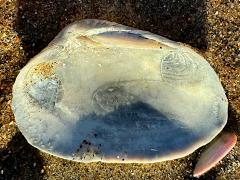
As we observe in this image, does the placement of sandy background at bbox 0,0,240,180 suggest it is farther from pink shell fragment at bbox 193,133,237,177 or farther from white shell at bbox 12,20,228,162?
white shell at bbox 12,20,228,162

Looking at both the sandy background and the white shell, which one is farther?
the sandy background

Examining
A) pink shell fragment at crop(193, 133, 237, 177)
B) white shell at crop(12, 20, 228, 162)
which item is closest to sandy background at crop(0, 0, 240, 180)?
pink shell fragment at crop(193, 133, 237, 177)

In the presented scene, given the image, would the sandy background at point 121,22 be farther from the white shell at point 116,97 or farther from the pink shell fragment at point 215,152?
the white shell at point 116,97

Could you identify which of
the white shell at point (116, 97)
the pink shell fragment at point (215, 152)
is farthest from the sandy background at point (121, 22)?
the white shell at point (116, 97)

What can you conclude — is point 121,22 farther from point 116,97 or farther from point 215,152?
point 215,152

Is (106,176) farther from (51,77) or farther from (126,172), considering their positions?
(51,77)

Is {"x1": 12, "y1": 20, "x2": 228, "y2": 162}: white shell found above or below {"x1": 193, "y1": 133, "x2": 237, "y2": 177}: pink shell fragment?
above

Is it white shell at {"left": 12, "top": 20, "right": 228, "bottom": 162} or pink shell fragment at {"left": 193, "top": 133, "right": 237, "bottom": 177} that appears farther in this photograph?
pink shell fragment at {"left": 193, "top": 133, "right": 237, "bottom": 177}
